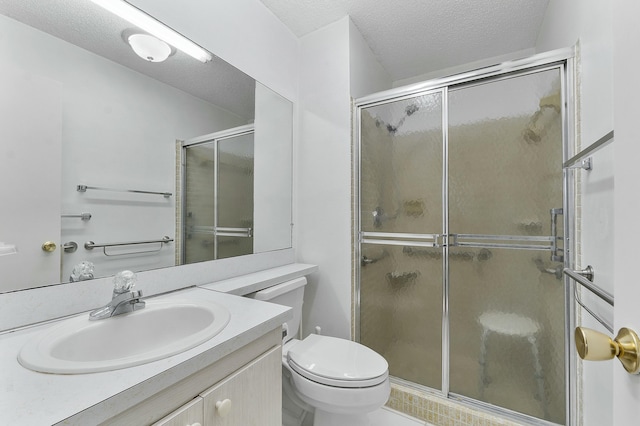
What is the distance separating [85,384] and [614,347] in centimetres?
87

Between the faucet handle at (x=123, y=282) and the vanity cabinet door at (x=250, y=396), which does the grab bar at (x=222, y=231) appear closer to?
the faucet handle at (x=123, y=282)

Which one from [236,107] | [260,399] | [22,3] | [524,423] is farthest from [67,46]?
[524,423]

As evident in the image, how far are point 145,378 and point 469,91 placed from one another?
1.83 meters

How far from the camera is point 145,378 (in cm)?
54

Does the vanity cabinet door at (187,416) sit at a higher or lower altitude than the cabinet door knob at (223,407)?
higher

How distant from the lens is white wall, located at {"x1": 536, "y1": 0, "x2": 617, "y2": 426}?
36.1 inches

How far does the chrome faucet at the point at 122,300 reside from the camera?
0.83 m

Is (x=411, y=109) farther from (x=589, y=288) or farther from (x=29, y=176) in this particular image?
(x=29, y=176)

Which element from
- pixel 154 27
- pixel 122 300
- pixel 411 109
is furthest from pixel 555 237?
pixel 154 27

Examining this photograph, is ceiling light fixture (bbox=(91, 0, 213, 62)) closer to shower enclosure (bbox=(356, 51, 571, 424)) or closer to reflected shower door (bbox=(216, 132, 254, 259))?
reflected shower door (bbox=(216, 132, 254, 259))

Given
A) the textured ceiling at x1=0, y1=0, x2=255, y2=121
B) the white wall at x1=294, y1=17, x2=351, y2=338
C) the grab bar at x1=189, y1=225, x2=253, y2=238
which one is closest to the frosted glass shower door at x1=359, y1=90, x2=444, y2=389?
the white wall at x1=294, y1=17, x2=351, y2=338

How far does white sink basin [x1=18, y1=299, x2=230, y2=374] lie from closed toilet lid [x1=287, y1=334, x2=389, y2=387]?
53 cm

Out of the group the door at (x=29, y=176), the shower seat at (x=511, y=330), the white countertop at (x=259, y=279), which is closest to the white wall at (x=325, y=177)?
the white countertop at (x=259, y=279)

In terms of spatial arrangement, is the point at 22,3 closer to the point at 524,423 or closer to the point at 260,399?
the point at 260,399
